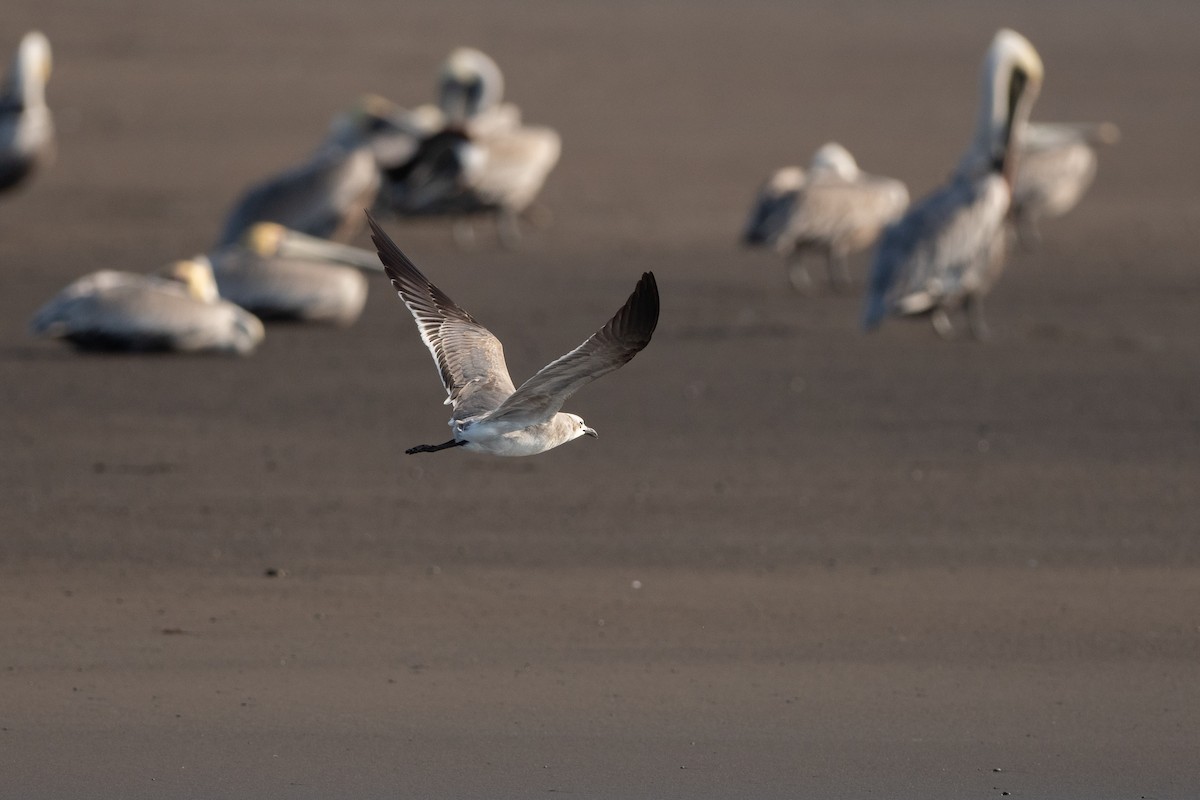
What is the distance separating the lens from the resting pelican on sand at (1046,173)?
16516 millimetres

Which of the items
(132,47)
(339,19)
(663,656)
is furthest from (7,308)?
(339,19)

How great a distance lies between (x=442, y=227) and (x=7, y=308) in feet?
17.7

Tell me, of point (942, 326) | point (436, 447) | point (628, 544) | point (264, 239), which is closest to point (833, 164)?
point (942, 326)

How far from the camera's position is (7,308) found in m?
13.6

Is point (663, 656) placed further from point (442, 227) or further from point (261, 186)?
point (442, 227)

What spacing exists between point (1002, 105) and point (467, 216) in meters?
4.98

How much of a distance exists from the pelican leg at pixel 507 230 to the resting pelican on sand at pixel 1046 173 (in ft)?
12.7

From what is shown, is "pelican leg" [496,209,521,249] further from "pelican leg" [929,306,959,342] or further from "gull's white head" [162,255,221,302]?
"pelican leg" [929,306,959,342]

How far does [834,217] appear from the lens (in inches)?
559

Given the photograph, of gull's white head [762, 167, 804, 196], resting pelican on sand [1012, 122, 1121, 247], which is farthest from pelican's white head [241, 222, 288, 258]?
resting pelican on sand [1012, 122, 1121, 247]

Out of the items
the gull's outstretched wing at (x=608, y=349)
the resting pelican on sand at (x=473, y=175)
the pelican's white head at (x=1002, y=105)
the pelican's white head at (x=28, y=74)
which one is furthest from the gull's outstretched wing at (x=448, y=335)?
the pelican's white head at (x=28, y=74)

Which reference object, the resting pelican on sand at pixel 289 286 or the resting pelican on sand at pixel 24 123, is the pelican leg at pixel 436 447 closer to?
the resting pelican on sand at pixel 289 286

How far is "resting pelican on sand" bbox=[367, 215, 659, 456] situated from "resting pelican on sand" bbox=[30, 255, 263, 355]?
15.4ft

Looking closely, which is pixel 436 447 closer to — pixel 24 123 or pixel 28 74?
pixel 24 123
